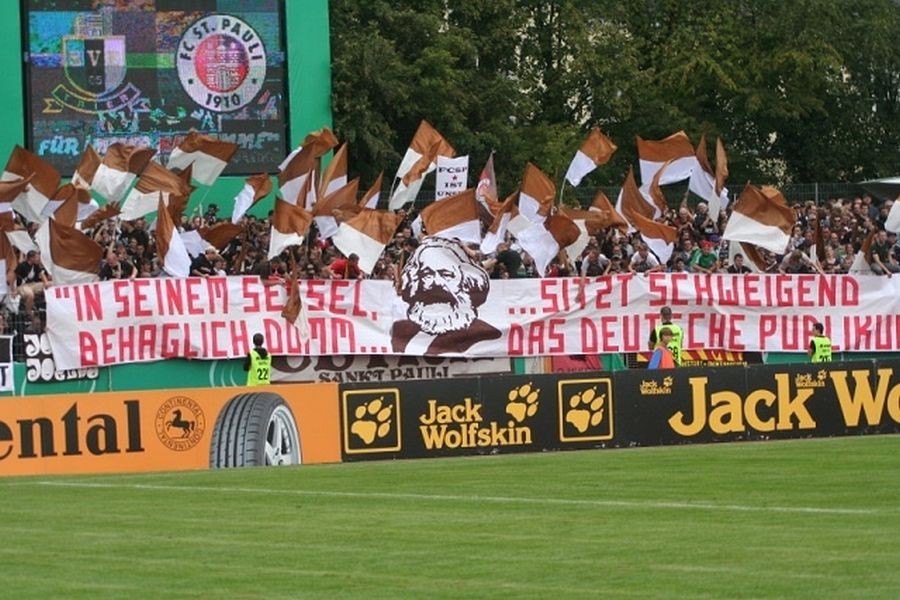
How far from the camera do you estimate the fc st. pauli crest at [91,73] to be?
37062 mm

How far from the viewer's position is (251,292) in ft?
105

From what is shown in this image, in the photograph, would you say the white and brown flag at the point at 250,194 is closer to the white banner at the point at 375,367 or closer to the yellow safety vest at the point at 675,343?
the white banner at the point at 375,367

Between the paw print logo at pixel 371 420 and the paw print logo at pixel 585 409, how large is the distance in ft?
8.54

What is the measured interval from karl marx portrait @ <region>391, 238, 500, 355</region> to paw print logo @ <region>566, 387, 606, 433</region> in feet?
17.8

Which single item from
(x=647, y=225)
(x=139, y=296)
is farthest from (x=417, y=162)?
(x=139, y=296)

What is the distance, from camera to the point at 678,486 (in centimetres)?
1903

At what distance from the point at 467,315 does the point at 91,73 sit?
885cm

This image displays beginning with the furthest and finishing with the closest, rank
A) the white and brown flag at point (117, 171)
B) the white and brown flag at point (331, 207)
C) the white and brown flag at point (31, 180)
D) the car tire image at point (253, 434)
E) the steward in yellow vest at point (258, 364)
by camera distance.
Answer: the white and brown flag at point (331, 207)
the white and brown flag at point (117, 171)
the white and brown flag at point (31, 180)
the steward in yellow vest at point (258, 364)
the car tire image at point (253, 434)

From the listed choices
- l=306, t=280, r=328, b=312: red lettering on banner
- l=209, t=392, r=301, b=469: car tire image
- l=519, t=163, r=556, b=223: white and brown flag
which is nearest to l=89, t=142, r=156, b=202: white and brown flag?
l=306, t=280, r=328, b=312: red lettering on banner

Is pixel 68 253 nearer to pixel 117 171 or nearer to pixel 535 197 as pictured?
pixel 117 171

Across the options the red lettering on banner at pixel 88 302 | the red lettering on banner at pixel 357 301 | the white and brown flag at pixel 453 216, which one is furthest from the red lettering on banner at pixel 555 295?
the red lettering on banner at pixel 88 302

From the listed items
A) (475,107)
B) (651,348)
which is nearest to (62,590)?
(651,348)

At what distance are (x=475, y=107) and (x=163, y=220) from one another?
74.5ft

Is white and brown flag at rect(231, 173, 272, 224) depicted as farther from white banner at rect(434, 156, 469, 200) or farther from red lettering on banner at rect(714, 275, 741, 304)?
red lettering on banner at rect(714, 275, 741, 304)
